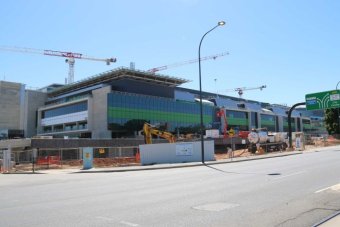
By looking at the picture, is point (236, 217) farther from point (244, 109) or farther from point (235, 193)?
point (244, 109)

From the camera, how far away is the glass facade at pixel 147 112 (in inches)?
3637

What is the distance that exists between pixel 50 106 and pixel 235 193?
102398mm

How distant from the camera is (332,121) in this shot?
92.6m

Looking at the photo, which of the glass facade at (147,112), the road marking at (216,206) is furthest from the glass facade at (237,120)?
the road marking at (216,206)

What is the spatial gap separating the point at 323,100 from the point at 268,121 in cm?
9754

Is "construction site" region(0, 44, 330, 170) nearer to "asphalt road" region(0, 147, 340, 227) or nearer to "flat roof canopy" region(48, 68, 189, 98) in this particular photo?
"flat roof canopy" region(48, 68, 189, 98)

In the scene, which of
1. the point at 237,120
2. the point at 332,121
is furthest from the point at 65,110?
the point at 332,121

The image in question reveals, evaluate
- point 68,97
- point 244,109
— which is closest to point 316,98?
point 68,97

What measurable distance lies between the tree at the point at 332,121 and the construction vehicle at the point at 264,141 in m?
31.7

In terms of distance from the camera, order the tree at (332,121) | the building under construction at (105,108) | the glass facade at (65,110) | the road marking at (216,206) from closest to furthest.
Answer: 1. the road marking at (216,206)
2. the tree at (332,121)
3. the building under construction at (105,108)
4. the glass facade at (65,110)

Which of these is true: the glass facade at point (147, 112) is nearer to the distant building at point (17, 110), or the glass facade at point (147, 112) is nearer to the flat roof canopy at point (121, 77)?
the flat roof canopy at point (121, 77)

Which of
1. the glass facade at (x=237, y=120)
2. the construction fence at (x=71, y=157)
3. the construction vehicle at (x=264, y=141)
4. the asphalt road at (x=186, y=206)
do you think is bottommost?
the asphalt road at (x=186, y=206)

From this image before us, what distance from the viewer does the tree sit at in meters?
91.3

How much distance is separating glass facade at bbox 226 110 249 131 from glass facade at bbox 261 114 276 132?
10.0 metres
